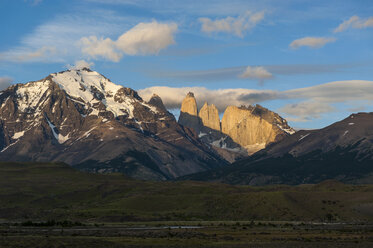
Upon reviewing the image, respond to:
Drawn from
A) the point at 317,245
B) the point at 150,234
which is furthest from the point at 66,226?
the point at 317,245

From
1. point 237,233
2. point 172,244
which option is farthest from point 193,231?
point 172,244

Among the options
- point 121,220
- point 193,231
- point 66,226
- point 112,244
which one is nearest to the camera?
point 112,244

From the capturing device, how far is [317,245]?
362 ft

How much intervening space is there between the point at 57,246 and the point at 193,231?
153ft

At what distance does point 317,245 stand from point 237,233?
2944cm

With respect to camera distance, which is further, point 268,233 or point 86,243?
point 268,233

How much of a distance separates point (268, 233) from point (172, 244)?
110 ft

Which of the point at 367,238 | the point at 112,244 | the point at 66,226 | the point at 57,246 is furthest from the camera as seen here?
the point at 66,226

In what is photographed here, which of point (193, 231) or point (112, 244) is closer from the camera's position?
point (112, 244)

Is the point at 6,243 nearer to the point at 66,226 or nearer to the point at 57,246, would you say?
the point at 57,246

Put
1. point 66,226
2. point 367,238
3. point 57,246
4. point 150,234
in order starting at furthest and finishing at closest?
point 66,226 < point 150,234 < point 367,238 < point 57,246

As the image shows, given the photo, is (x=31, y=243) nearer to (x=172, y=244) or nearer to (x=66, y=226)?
(x=172, y=244)

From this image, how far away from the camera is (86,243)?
110m

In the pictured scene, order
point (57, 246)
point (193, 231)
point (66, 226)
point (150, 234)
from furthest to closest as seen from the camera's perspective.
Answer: point (66, 226)
point (193, 231)
point (150, 234)
point (57, 246)
